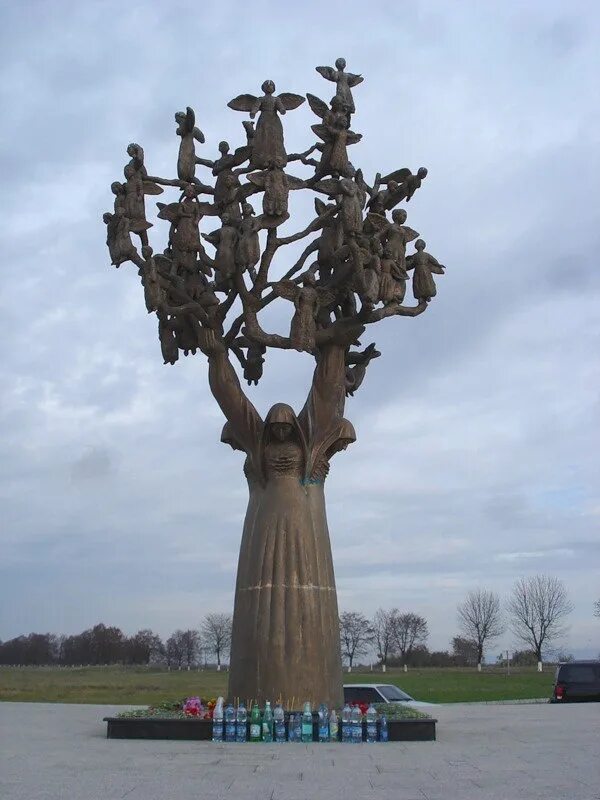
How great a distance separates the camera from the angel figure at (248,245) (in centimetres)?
1509

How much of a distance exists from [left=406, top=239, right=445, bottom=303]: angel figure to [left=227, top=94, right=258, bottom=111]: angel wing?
4.03 m

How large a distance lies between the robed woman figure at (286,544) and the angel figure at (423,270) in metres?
1.83

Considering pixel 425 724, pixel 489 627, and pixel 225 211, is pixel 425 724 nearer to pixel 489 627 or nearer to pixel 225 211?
pixel 225 211

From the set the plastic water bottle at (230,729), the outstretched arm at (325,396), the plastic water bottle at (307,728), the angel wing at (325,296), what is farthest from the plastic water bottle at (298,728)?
the angel wing at (325,296)

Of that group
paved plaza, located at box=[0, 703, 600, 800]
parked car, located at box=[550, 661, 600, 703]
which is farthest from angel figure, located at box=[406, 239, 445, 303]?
parked car, located at box=[550, 661, 600, 703]

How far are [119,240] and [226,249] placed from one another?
81.0 inches

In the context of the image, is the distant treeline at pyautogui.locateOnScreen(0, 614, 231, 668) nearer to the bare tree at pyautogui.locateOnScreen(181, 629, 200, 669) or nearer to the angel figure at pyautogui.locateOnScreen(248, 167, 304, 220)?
the bare tree at pyautogui.locateOnScreen(181, 629, 200, 669)

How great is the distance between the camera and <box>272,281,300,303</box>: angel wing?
15305 millimetres

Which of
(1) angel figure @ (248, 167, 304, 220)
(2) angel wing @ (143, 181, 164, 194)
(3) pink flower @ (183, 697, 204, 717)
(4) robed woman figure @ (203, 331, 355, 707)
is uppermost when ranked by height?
(2) angel wing @ (143, 181, 164, 194)

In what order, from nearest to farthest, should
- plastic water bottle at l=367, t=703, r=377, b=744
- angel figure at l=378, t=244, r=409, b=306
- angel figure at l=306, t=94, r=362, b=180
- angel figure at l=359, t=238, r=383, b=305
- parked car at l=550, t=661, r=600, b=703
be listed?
plastic water bottle at l=367, t=703, r=377, b=744 → angel figure at l=359, t=238, r=383, b=305 → angel figure at l=378, t=244, r=409, b=306 → angel figure at l=306, t=94, r=362, b=180 → parked car at l=550, t=661, r=600, b=703

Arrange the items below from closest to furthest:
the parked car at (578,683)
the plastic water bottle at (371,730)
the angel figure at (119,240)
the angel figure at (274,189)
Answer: the plastic water bottle at (371,730)
the angel figure at (274,189)
the angel figure at (119,240)
the parked car at (578,683)

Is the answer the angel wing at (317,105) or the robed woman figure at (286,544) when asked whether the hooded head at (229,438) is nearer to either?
the robed woman figure at (286,544)

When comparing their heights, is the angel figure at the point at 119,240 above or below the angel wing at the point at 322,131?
below

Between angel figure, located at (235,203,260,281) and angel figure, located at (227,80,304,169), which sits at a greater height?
angel figure, located at (227,80,304,169)
